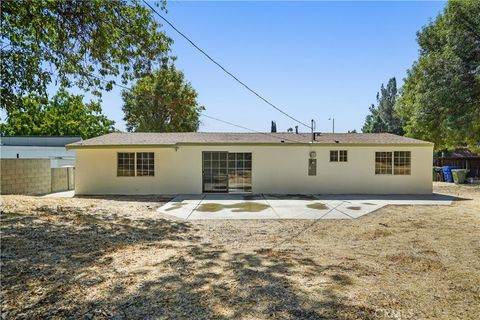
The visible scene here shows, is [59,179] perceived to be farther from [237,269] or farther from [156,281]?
[237,269]

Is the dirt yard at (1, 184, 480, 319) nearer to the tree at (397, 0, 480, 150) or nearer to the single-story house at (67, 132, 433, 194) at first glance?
the single-story house at (67, 132, 433, 194)

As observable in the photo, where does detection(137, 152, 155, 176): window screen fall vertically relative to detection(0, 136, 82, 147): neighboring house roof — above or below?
below

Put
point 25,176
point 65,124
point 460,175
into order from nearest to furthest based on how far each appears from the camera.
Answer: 1. point 25,176
2. point 460,175
3. point 65,124

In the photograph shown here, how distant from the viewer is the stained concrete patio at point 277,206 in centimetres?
935

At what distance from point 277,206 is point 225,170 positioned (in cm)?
420

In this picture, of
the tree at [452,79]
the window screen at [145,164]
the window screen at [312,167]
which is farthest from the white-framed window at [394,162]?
the window screen at [145,164]

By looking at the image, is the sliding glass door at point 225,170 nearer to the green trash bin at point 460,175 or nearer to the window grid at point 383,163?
the window grid at point 383,163

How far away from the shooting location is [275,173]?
14531mm

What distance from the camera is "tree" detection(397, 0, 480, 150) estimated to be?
1697 centimetres

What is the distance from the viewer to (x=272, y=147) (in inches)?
567

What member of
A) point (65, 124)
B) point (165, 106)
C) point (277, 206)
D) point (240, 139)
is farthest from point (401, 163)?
point (65, 124)

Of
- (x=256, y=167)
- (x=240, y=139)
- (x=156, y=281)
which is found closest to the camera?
(x=156, y=281)

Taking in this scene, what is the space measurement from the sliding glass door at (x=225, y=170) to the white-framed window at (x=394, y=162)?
5938 millimetres

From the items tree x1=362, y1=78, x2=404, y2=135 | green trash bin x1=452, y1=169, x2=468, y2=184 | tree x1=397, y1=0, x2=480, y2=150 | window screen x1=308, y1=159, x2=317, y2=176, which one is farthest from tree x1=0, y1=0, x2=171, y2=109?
tree x1=362, y1=78, x2=404, y2=135
